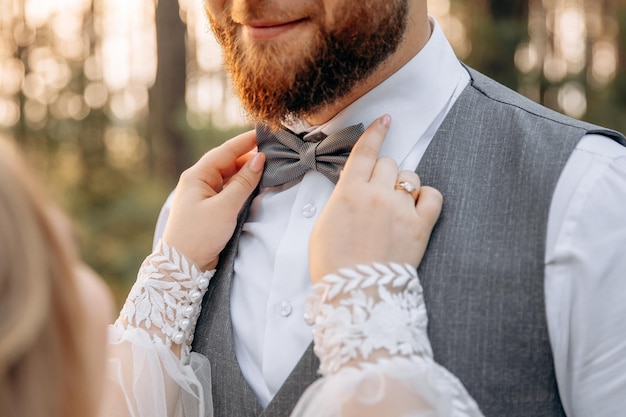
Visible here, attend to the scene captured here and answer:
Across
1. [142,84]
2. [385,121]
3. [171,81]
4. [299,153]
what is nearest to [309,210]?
[299,153]

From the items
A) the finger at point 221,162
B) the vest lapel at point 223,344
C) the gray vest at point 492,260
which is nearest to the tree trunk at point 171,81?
the finger at point 221,162

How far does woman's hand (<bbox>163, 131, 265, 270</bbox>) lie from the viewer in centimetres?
160

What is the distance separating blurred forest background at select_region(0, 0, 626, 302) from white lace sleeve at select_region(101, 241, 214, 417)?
4.33m

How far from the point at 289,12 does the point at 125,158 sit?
7.96 metres

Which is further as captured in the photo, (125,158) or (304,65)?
(125,158)

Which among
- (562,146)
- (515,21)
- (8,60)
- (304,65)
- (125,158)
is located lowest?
(125,158)

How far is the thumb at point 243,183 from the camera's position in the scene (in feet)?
5.37

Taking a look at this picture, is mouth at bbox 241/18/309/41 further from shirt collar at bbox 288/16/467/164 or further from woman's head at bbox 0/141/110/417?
woman's head at bbox 0/141/110/417

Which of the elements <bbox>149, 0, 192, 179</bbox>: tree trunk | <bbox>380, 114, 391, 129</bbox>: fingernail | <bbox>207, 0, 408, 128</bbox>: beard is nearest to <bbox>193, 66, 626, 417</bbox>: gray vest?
<bbox>380, 114, 391, 129</bbox>: fingernail

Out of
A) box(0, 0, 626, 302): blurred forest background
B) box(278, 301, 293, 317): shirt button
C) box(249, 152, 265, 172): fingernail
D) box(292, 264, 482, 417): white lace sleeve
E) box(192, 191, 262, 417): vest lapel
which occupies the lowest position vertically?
box(0, 0, 626, 302): blurred forest background

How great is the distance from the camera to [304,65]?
153 cm

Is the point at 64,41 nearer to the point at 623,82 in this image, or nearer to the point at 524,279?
the point at 623,82

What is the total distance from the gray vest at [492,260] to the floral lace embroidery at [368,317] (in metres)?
0.06

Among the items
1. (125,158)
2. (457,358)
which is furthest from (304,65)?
(125,158)
